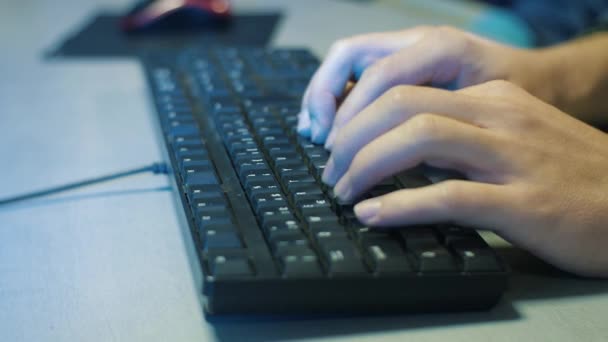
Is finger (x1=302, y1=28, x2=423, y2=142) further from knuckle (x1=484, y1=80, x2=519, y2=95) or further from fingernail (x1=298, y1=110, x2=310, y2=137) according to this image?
knuckle (x1=484, y1=80, x2=519, y2=95)

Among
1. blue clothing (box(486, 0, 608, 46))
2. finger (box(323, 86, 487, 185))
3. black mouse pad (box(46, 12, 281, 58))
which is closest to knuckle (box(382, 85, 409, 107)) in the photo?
finger (box(323, 86, 487, 185))

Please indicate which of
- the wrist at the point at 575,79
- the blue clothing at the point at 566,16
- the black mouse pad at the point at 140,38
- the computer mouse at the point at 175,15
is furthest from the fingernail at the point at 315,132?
the blue clothing at the point at 566,16

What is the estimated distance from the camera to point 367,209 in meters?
0.40

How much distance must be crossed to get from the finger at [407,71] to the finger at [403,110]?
0.06 m

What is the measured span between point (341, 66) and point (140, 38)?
0.50 metres

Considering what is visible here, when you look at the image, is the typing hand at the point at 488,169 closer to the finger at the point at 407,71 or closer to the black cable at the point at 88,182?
the finger at the point at 407,71

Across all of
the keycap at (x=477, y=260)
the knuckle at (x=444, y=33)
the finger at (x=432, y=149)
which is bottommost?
the keycap at (x=477, y=260)

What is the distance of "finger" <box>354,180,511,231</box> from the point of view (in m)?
0.39

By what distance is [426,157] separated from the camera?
403mm

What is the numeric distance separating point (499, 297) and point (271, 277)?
14 centimetres

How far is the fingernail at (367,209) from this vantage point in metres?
0.39

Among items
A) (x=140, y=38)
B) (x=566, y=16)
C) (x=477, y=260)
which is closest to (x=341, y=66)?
(x=477, y=260)

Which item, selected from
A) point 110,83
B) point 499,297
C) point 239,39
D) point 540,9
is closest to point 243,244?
point 499,297

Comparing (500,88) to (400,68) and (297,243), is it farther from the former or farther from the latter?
(297,243)
